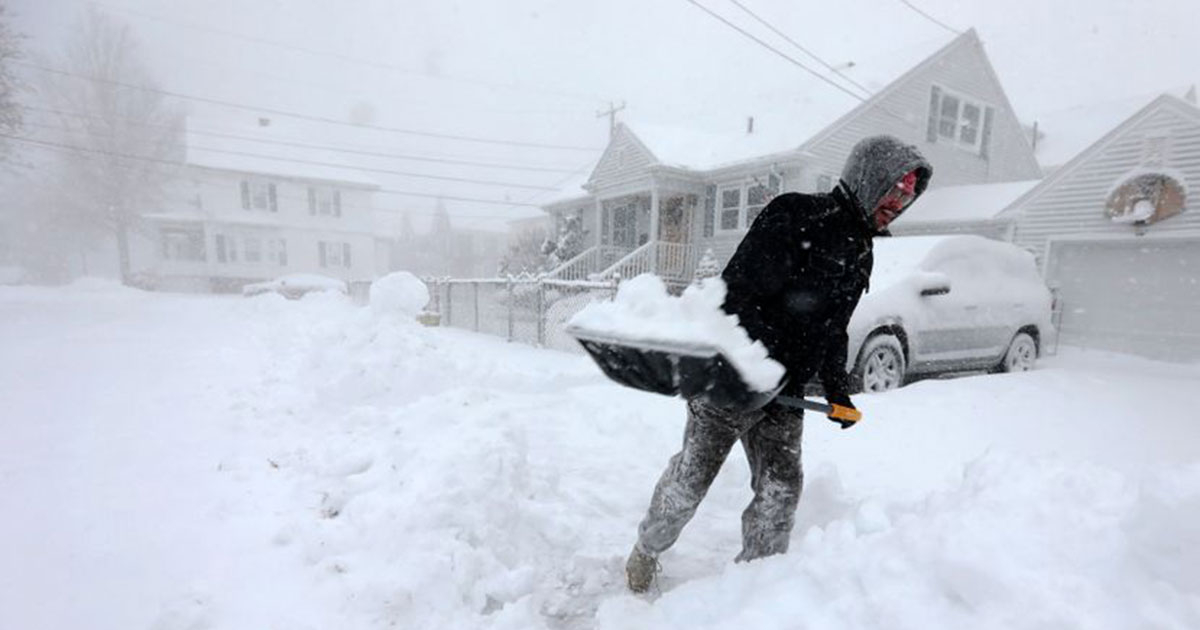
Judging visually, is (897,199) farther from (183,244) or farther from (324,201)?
(183,244)

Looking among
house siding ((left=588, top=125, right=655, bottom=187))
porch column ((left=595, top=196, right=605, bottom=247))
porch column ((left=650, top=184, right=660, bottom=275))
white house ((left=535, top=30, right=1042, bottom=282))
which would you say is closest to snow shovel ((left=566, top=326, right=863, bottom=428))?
white house ((left=535, top=30, right=1042, bottom=282))

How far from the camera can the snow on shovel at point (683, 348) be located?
68.9 inches

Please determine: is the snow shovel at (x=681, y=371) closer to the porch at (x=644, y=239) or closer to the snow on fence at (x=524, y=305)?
the snow on fence at (x=524, y=305)

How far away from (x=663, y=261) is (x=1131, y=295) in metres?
10.0

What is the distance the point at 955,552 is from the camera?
1.40 m

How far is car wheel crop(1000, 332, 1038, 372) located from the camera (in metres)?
6.86

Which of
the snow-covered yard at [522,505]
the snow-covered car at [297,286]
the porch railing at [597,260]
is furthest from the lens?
the snow-covered car at [297,286]

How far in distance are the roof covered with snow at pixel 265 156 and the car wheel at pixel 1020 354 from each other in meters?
32.4

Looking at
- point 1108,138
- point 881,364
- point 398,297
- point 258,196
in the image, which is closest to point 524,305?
point 398,297

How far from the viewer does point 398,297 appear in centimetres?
693

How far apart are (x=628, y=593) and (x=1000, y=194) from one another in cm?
1560

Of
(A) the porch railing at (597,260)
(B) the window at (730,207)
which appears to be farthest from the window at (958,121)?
(A) the porch railing at (597,260)

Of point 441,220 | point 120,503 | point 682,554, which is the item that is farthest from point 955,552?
point 441,220

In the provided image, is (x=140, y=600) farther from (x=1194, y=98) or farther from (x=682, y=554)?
(x=1194, y=98)
